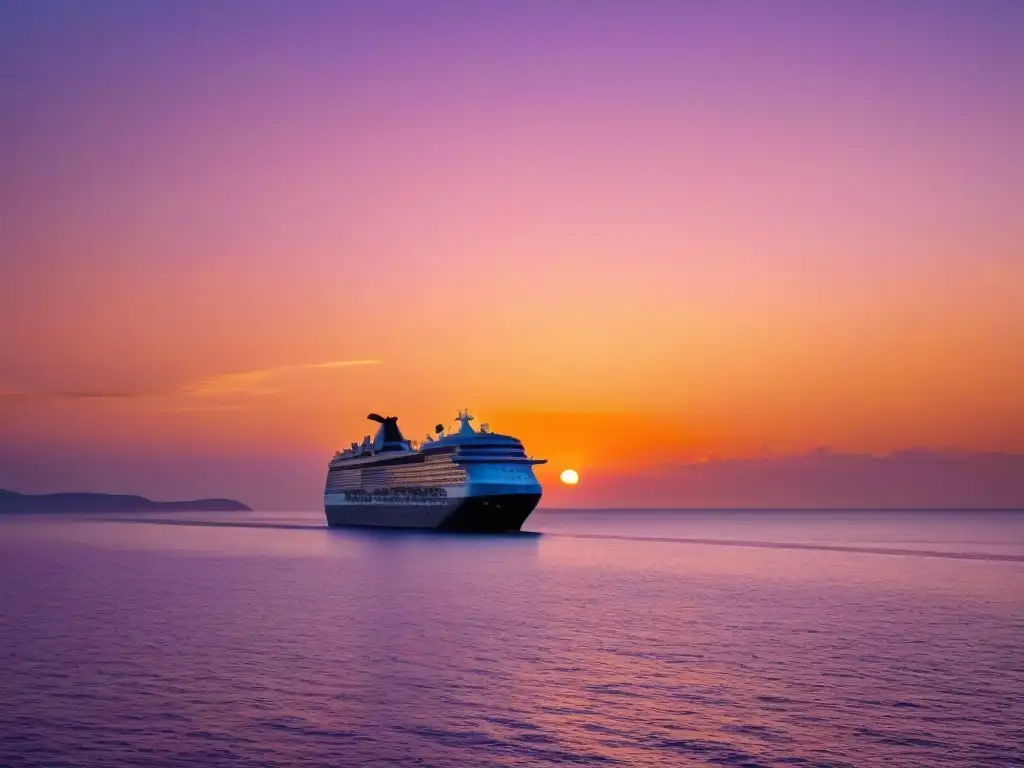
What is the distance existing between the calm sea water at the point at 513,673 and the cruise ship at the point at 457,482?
5087cm

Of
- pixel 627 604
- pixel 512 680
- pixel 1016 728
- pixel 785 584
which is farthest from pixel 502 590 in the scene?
pixel 1016 728

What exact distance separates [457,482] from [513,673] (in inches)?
3485

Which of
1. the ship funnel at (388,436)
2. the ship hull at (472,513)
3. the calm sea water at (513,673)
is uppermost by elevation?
the ship funnel at (388,436)

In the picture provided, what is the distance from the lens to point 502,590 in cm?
5862

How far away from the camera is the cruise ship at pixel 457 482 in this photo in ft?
382

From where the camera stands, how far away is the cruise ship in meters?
116

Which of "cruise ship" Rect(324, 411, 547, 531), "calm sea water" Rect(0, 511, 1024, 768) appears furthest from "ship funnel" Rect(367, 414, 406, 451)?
"calm sea water" Rect(0, 511, 1024, 768)

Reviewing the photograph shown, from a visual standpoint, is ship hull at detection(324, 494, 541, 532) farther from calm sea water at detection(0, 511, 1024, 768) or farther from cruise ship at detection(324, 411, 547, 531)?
calm sea water at detection(0, 511, 1024, 768)

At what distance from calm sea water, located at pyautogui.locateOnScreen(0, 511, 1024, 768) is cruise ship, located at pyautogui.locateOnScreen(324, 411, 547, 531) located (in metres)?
50.9

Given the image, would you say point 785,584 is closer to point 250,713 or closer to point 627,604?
point 627,604

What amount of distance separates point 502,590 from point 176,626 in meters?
21.4

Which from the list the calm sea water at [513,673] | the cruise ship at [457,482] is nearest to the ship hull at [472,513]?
the cruise ship at [457,482]

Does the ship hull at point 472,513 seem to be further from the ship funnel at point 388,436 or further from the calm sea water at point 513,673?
the calm sea water at point 513,673

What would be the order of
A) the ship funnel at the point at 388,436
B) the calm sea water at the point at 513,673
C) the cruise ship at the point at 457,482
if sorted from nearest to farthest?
the calm sea water at the point at 513,673 < the cruise ship at the point at 457,482 < the ship funnel at the point at 388,436
